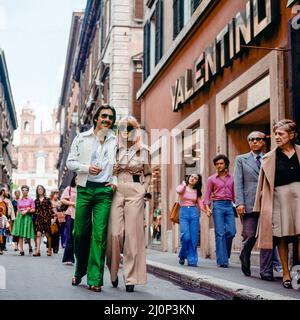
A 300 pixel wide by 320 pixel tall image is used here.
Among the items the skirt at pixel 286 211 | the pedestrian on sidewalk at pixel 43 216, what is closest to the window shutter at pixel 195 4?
the pedestrian on sidewalk at pixel 43 216

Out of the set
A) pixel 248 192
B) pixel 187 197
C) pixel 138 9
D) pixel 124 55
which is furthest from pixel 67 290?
pixel 138 9

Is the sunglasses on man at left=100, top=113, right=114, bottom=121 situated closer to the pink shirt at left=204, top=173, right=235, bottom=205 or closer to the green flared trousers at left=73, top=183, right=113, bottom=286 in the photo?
the green flared trousers at left=73, top=183, right=113, bottom=286

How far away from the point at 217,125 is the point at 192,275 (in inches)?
196

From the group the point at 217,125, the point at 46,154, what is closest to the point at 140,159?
the point at 217,125

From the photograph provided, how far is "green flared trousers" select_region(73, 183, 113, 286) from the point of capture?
255 inches

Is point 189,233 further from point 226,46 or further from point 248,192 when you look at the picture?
point 226,46

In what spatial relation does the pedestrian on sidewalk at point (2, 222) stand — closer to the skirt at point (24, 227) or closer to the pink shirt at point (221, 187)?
the skirt at point (24, 227)

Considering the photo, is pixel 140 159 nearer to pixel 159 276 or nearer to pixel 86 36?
pixel 159 276

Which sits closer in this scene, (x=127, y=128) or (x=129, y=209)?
(x=129, y=209)

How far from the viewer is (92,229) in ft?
21.8

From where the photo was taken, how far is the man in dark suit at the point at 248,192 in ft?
25.5

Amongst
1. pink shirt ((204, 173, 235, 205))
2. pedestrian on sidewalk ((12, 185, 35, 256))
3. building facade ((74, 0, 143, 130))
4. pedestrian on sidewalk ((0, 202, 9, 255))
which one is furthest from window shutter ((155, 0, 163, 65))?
pink shirt ((204, 173, 235, 205))

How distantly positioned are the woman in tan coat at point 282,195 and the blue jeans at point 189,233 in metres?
3.56

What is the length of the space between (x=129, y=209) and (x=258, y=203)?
135 cm
